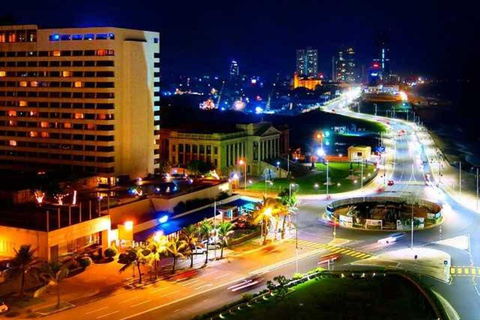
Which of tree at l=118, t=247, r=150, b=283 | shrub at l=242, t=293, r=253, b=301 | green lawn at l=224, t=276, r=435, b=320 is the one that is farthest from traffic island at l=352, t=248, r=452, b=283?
tree at l=118, t=247, r=150, b=283

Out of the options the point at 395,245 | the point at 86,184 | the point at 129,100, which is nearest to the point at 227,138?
the point at 129,100

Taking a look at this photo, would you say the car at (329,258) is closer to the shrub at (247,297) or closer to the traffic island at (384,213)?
the traffic island at (384,213)

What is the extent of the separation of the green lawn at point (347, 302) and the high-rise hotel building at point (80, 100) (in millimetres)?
48221

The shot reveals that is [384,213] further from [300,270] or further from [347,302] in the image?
[347,302]

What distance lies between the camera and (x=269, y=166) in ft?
408

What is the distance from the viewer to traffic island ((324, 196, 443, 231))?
7906 cm

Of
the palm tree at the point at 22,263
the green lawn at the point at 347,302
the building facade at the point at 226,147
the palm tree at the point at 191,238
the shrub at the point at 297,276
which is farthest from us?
the building facade at the point at 226,147

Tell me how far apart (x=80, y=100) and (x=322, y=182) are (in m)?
45.2

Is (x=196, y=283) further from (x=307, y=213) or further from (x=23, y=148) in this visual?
(x=23, y=148)

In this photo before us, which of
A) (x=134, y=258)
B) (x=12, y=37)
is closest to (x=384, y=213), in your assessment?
(x=134, y=258)

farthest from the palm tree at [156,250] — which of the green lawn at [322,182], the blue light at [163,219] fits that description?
the green lawn at [322,182]

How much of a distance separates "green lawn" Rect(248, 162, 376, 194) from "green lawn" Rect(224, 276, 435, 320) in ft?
154

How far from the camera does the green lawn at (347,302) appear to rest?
47625 mm

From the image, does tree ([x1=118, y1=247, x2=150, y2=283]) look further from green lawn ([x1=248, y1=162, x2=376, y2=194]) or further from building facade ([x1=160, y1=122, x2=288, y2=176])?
building facade ([x1=160, y1=122, x2=288, y2=176])
